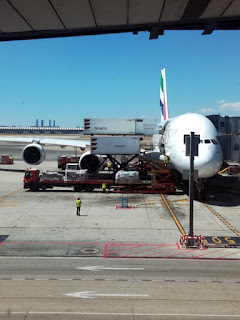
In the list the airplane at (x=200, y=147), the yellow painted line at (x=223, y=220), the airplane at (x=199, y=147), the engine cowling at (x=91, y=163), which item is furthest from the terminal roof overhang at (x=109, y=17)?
the engine cowling at (x=91, y=163)

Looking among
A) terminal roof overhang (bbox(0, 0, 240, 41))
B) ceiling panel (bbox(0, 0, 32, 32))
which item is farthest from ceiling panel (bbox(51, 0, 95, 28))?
ceiling panel (bbox(0, 0, 32, 32))

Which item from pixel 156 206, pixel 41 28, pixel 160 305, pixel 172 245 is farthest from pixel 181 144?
pixel 41 28

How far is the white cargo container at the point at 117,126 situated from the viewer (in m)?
42.0

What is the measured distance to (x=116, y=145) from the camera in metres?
38.7

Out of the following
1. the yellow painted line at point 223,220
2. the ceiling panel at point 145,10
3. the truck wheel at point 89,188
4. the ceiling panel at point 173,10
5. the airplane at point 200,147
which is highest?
the ceiling panel at point 173,10

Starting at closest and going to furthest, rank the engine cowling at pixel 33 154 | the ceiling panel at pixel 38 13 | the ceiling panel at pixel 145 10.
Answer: the ceiling panel at pixel 38 13
the ceiling panel at pixel 145 10
the engine cowling at pixel 33 154

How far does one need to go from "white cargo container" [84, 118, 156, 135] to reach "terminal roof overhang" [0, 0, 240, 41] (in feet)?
118

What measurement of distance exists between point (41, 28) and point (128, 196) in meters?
27.5

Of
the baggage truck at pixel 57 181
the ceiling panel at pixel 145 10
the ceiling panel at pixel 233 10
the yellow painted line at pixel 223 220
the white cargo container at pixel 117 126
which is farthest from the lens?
the white cargo container at pixel 117 126

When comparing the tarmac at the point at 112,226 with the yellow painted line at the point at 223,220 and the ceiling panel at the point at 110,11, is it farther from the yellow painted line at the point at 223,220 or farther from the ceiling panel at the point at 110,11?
the ceiling panel at the point at 110,11

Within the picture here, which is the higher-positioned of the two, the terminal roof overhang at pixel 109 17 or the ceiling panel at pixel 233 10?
the ceiling panel at pixel 233 10

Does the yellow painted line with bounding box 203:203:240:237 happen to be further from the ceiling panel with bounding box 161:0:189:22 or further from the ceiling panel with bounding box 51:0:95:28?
the ceiling panel with bounding box 51:0:95:28

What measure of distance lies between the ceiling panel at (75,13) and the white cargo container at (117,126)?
36.3m

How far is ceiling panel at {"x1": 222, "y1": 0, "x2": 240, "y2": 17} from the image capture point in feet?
16.2
